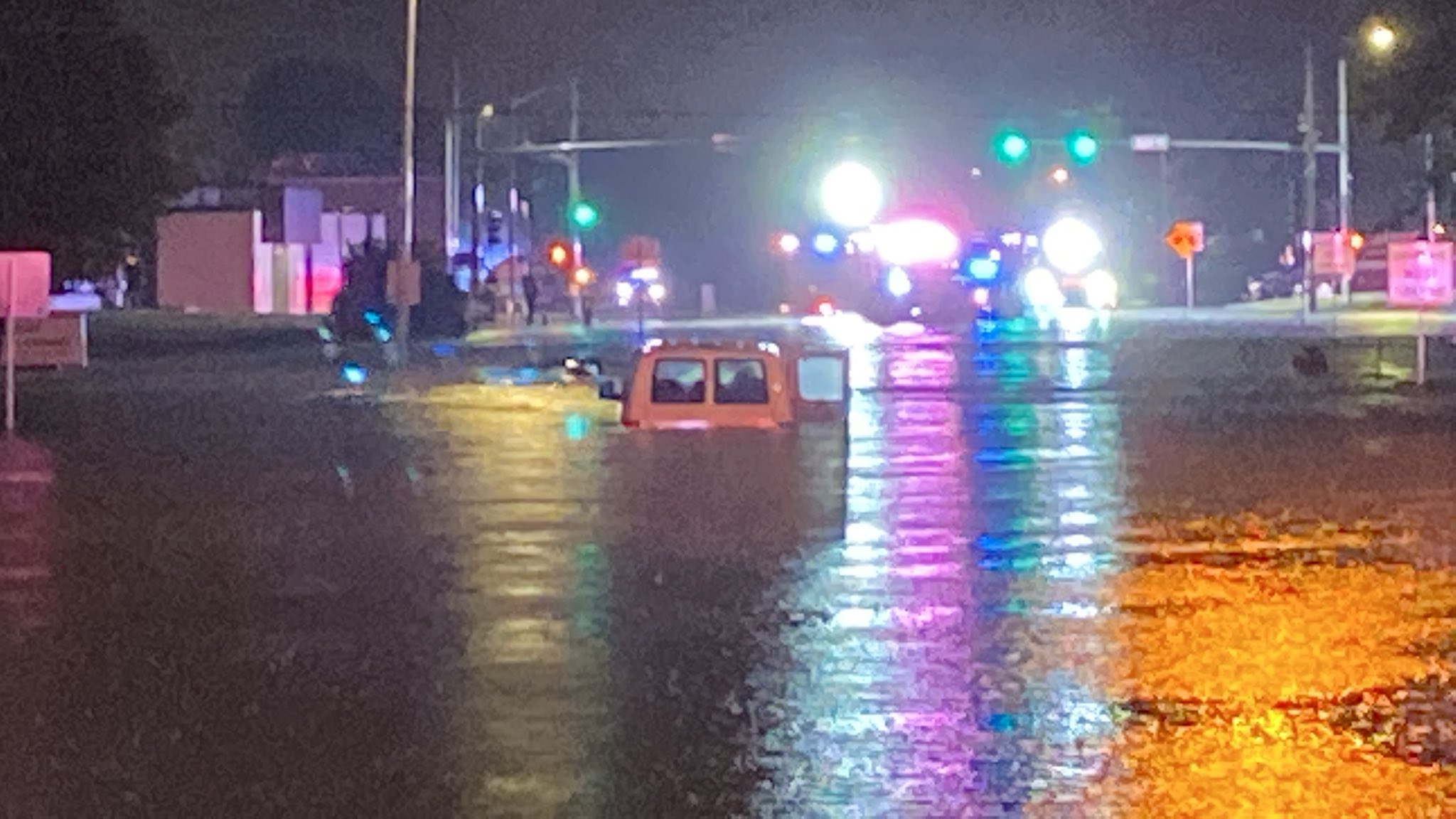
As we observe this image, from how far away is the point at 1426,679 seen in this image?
39.8 feet

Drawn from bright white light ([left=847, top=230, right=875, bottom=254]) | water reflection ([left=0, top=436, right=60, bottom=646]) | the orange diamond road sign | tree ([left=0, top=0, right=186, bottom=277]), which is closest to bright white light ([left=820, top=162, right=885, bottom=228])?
the orange diamond road sign

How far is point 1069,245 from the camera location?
83312mm

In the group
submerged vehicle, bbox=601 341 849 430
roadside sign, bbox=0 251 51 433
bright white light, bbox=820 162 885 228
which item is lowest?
submerged vehicle, bbox=601 341 849 430

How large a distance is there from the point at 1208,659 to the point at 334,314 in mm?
51166

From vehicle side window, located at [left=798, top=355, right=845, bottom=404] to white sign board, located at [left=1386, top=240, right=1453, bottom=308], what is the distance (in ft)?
44.6

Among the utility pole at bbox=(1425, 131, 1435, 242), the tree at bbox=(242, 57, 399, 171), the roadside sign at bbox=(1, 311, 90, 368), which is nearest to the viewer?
the roadside sign at bbox=(1, 311, 90, 368)

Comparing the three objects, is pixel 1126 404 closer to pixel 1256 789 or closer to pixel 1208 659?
pixel 1208 659

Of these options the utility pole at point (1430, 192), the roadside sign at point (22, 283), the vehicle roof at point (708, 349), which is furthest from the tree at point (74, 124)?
the utility pole at point (1430, 192)

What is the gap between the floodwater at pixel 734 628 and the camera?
32.7 feet

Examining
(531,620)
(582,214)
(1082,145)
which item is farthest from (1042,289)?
(531,620)

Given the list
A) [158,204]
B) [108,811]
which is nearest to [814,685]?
[108,811]

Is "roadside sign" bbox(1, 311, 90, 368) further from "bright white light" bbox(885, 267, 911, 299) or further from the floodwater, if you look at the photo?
"bright white light" bbox(885, 267, 911, 299)

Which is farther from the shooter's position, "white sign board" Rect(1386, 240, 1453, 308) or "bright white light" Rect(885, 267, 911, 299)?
"bright white light" Rect(885, 267, 911, 299)

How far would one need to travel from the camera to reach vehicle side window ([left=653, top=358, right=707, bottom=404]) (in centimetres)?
2714
